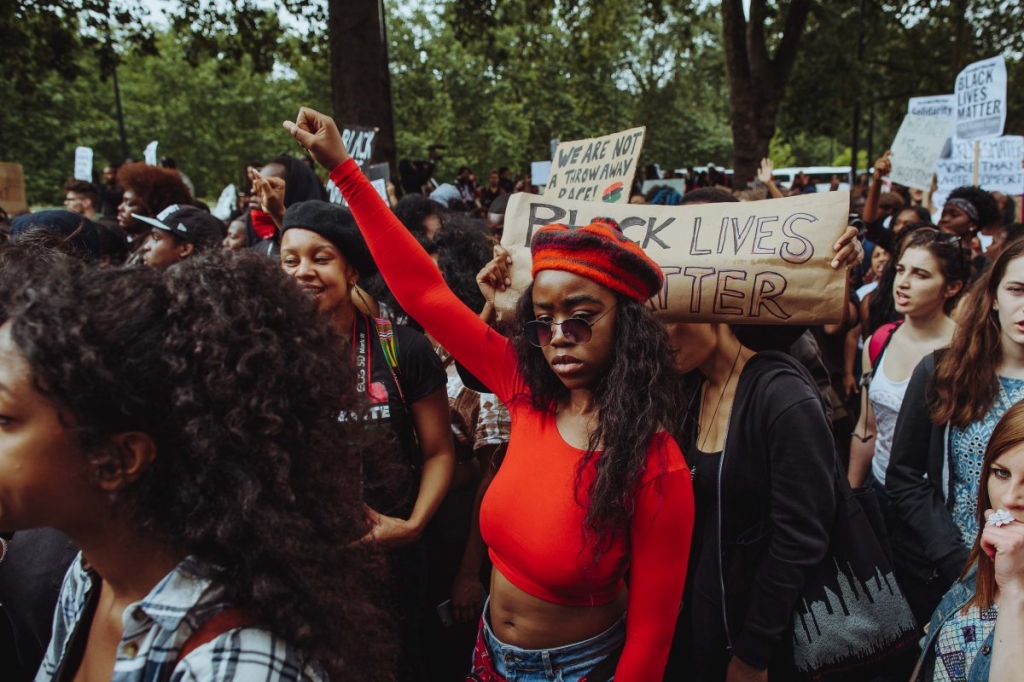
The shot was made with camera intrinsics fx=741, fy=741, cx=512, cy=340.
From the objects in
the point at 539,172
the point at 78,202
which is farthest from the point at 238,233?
the point at 539,172

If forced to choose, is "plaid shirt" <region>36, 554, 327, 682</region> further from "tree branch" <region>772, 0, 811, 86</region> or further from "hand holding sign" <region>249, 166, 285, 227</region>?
"tree branch" <region>772, 0, 811, 86</region>

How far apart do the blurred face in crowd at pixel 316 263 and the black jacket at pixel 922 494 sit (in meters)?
2.10

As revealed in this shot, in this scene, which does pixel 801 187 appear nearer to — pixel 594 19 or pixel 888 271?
pixel 594 19

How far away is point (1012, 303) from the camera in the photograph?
8.24 feet

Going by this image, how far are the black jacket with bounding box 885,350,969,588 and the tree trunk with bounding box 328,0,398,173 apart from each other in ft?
20.0

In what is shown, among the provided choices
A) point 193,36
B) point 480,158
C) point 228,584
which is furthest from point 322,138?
point 480,158

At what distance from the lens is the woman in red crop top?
6.03 ft

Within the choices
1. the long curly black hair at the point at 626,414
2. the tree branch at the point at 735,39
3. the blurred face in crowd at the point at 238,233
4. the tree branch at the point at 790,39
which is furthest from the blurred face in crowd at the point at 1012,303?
the tree branch at the point at 790,39

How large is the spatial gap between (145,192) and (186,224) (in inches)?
40.8

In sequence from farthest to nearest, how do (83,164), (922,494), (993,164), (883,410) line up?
(83,164) < (993,164) < (883,410) < (922,494)

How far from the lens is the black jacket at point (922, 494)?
8.37ft

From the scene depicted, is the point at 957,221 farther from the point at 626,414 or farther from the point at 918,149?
the point at 626,414

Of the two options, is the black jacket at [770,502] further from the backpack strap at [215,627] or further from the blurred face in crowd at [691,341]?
the backpack strap at [215,627]

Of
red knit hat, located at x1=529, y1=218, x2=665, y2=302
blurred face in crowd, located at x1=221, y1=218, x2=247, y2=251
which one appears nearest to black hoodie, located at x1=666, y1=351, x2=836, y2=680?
red knit hat, located at x1=529, y1=218, x2=665, y2=302
